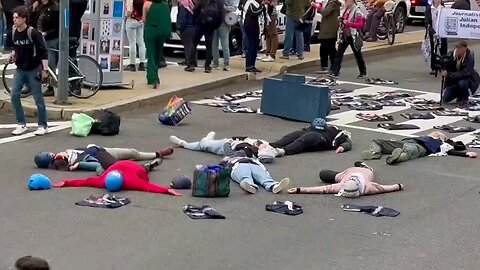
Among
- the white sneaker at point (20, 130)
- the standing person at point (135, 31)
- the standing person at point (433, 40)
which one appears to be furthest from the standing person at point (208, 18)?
the white sneaker at point (20, 130)

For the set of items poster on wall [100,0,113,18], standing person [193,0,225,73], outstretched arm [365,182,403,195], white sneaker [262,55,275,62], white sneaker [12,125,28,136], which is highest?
poster on wall [100,0,113,18]

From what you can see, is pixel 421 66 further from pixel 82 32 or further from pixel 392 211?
pixel 392 211

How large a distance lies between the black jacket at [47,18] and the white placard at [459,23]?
7035 millimetres

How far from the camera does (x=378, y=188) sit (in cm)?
955

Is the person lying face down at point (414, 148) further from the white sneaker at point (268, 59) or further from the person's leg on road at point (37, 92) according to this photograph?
the white sneaker at point (268, 59)

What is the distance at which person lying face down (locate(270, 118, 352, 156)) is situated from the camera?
450 inches

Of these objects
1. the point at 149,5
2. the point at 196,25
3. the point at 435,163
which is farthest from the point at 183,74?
the point at 435,163

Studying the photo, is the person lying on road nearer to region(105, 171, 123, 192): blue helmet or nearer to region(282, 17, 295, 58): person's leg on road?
region(105, 171, 123, 192): blue helmet

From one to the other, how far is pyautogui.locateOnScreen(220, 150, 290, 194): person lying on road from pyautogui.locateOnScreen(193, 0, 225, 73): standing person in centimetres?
738

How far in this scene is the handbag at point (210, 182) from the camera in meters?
9.05

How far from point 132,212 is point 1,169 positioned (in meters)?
2.31

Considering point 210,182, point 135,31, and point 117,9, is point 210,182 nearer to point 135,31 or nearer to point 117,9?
point 117,9

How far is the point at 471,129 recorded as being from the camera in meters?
13.6

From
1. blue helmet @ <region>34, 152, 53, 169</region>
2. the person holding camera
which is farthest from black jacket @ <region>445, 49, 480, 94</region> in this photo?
blue helmet @ <region>34, 152, 53, 169</region>
